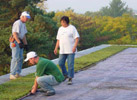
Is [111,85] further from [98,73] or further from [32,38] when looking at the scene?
[32,38]

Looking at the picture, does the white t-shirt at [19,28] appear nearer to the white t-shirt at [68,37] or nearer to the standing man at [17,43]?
the standing man at [17,43]

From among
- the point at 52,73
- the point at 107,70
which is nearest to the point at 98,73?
the point at 107,70

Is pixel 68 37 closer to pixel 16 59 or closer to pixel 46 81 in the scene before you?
pixel 16 59

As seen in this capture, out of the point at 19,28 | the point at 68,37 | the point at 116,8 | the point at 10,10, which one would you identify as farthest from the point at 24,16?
the point at 116,8

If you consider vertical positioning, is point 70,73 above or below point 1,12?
below

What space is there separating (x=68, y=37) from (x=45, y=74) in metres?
1.88

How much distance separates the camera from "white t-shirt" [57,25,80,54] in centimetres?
1027

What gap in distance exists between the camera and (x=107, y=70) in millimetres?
12977

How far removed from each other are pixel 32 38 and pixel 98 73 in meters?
7.25

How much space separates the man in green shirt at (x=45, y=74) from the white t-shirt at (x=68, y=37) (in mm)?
1695

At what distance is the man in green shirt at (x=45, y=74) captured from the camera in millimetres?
8477

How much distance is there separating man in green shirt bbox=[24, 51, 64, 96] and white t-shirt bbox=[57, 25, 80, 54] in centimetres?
169

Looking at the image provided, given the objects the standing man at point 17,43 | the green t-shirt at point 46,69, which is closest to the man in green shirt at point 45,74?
the green t-shirt at point 46,69

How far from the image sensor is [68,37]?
33.9 ft
